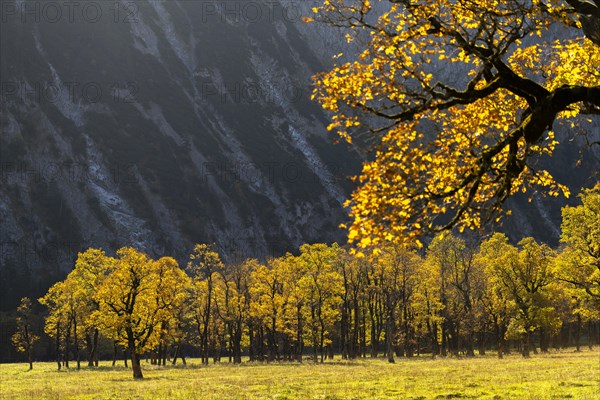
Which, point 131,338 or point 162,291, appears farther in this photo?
point 162,291

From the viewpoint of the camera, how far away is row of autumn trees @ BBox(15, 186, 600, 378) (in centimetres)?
5169

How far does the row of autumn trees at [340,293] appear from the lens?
170ft

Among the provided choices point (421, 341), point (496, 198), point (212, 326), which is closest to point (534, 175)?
point (496, 198)

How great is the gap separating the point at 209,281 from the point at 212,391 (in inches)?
1954

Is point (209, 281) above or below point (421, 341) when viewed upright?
above

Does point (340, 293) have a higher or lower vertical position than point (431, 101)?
lower

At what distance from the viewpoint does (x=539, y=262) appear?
6444 centimetres

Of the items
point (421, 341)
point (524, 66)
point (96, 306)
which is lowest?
point (421, 341)

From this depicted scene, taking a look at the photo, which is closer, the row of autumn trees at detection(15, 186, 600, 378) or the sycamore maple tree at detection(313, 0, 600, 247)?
the sycamore maple tree at detection(313, 0, 600, 247)

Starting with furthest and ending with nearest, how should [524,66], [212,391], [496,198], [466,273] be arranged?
[466,273], [212,391], [524,66], [496,198]

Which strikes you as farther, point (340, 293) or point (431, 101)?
point (340, 293)

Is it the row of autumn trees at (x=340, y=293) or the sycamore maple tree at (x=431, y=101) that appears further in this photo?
the row of autumn trees at (x=340, y=293)

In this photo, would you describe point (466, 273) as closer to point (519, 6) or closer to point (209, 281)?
point (209, 281)

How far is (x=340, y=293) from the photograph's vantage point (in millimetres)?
79938
